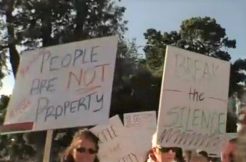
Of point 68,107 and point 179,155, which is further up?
point 68,107

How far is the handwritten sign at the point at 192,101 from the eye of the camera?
4.68m

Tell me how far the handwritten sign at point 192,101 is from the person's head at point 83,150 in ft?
4.20

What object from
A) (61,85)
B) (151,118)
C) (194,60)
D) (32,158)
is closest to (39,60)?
(61,85)

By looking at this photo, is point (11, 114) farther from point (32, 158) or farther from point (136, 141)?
point (32, 158)

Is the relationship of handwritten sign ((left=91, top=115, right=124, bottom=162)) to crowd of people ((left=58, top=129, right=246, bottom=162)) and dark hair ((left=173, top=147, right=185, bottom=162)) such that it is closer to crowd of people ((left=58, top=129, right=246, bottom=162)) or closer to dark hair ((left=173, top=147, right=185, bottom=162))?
crowd of people ((left=58, top=129, right=246, bottom=162))

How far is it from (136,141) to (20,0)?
23087 mm

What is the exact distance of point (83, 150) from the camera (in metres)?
3.23

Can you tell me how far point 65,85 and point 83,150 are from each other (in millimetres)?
1429

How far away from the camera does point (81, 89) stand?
14.9 feet

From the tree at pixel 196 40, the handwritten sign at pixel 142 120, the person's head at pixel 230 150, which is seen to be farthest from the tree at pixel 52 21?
the person's head at pixel 230 150

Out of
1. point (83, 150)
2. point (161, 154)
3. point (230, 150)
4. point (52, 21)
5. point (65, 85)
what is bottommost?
point (230, 150)

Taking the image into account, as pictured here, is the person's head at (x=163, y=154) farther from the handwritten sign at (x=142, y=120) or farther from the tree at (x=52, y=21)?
the tree at (x=52, y=21)

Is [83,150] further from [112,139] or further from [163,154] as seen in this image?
[112,139]

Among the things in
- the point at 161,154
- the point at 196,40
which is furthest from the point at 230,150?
the point at 196,40
